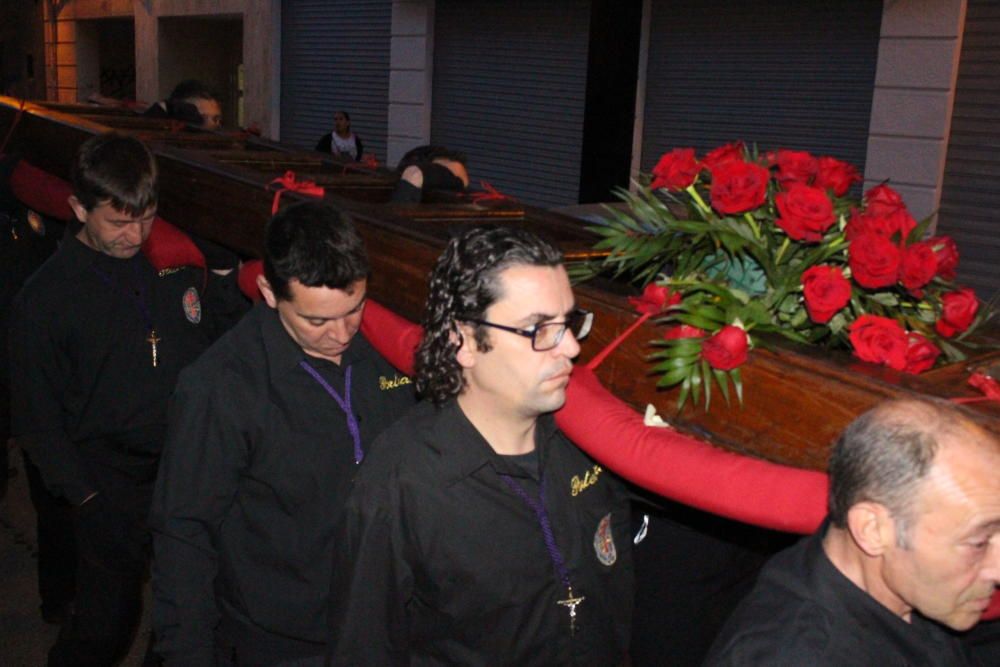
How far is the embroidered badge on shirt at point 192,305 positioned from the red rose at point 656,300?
76.4 inches

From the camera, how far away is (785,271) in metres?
2.33

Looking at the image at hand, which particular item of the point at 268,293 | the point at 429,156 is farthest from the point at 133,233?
the point at 429,156

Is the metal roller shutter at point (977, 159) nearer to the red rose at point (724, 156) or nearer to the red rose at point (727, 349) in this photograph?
the red rose at point (724, 156)

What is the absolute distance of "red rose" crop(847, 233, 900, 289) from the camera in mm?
2090

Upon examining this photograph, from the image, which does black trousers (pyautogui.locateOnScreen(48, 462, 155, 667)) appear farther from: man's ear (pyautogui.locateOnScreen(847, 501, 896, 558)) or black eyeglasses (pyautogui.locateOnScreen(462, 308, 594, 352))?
man's ear (pyautogui.locateOnScreen(847, 501, 896, 558))

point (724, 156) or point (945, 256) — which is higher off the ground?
A: point (724, 156)

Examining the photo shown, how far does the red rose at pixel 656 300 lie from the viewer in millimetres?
2336

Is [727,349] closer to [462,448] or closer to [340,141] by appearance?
[462,448]

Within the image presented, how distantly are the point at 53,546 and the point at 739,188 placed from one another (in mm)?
3126

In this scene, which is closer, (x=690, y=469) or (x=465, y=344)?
(x=690, y=469)

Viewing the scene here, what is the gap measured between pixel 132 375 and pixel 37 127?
2.28 meters

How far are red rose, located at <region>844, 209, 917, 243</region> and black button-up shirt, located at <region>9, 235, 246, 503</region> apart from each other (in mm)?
2312

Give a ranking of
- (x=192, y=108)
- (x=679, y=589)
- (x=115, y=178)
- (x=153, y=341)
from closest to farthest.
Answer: (x=679, y=589)
(x=115, y=178)
(x=153, y=341)
(x=192, y=108)

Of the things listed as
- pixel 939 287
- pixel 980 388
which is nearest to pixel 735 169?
pixel 939 287
